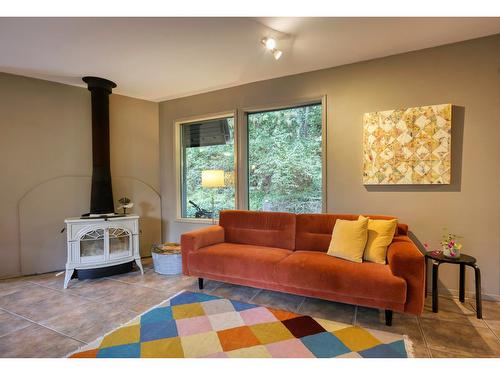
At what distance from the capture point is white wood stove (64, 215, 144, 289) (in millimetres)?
2947

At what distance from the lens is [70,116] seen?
3.57 meters

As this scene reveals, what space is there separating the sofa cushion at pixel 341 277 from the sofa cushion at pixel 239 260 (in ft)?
0.41

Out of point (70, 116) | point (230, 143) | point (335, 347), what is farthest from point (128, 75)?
point (335, 347)

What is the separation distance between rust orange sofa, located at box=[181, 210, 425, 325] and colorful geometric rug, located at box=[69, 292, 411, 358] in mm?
253

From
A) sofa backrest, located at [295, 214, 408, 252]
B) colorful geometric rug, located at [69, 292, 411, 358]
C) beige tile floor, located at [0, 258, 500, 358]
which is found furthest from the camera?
sofa backrest, located at [295, 214, 408, 252]

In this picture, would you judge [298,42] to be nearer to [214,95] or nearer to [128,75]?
[214,95]

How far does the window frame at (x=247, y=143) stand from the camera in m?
3.15

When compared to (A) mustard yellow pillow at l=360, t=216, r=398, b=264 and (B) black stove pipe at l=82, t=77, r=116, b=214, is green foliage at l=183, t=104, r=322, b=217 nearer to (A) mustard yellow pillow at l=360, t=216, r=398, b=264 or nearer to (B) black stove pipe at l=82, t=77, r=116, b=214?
(A) mustard yellow pillow at l=360, t=216, r=398, b=264

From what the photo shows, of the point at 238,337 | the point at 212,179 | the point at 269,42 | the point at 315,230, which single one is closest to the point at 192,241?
the point at 212,179

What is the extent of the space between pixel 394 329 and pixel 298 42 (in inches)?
105

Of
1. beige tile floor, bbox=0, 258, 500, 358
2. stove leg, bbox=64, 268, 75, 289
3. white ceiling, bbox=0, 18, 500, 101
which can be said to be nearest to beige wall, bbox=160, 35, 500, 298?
white ceiling, bbox=0, 18, 500, 101

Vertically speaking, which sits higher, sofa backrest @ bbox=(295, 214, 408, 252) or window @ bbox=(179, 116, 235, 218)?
window @ bbox=(179, 116, 235, 218)

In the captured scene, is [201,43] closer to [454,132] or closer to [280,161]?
[280,161]

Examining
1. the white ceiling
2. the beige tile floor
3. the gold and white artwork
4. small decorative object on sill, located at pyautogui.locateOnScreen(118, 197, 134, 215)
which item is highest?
the white ceiling
